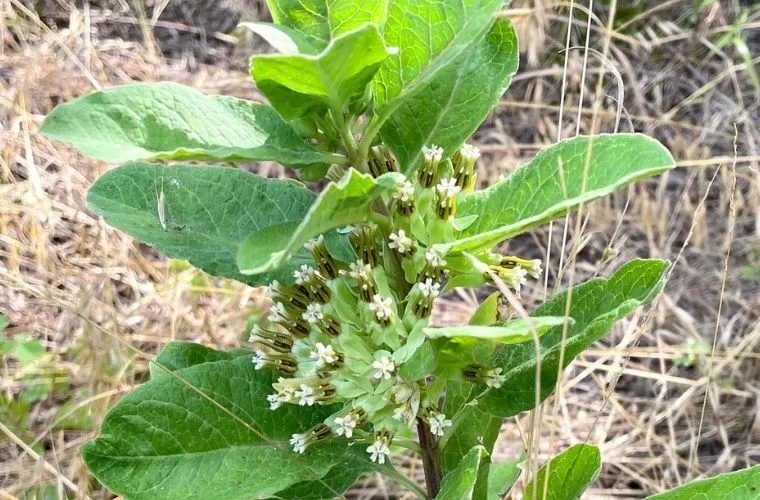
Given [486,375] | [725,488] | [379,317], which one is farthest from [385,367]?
[725,488]

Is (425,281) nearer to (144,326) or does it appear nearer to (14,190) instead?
(144,326)

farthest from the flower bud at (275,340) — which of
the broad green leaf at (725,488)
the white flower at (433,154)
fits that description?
the broad green leaf at (725,488)

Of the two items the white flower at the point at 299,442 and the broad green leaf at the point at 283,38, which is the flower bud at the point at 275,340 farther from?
the broad green leaf at the point at 283,38

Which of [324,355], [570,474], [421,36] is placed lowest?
[570,474]

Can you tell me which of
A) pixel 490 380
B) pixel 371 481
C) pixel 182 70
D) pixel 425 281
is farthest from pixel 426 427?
pixel 182 70

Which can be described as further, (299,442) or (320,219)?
(299,442)

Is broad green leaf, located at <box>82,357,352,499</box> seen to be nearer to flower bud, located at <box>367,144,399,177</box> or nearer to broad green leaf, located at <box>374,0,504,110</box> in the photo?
flower bud, located at <box>367,144,399,177</box>

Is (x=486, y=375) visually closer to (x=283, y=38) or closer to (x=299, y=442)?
(x=299, y=442)

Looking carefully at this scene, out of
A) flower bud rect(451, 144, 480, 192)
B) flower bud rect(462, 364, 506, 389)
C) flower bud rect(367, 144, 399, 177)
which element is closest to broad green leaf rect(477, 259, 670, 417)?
flower bud rect(462, 364, 506, 389)
